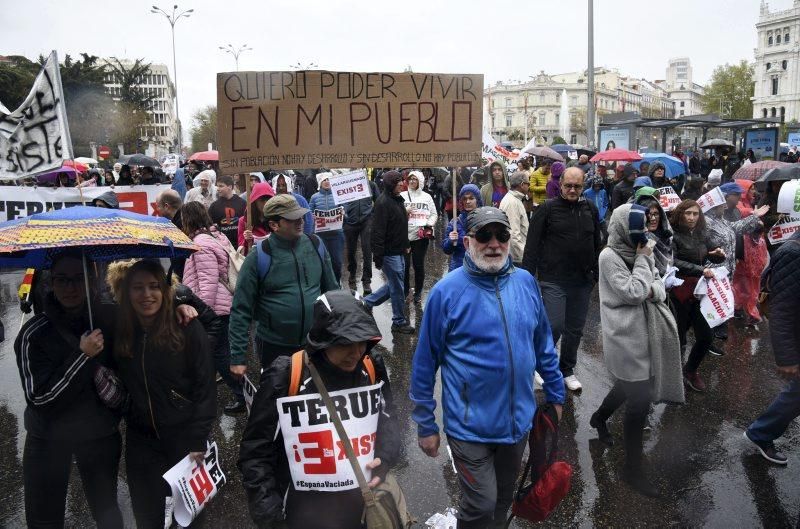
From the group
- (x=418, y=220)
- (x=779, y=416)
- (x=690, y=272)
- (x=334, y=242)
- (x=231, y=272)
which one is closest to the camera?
(x=779, y=416)

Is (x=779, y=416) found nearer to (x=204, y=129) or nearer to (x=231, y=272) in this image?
(x=231, y=272)

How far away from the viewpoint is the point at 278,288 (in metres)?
4.00

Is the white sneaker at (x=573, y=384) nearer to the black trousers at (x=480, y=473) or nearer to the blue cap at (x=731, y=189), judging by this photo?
the black trousers at (x=480, y=473)

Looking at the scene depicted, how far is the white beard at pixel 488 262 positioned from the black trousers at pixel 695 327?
3291 mm

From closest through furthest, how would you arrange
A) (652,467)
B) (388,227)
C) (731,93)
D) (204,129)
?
(652,467)
(388,227)
(204,129)
(731,93)

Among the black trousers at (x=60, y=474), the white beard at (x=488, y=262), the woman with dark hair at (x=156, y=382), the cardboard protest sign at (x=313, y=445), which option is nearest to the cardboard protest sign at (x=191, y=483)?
the woman with dark hair at (x=156, y=382)

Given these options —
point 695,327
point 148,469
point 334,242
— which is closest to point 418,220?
point 334,242

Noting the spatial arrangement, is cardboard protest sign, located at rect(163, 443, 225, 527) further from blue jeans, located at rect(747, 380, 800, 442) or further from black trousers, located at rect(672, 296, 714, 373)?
black trousers, located at rect(672, 296, 714, 373)

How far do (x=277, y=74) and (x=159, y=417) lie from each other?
9.73 ft

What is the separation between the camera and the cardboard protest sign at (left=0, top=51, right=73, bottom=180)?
13.8 feet

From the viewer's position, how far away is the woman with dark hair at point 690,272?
5.45 metres

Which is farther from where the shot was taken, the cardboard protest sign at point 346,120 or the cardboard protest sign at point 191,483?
the cardboard protest sign at point 346,120

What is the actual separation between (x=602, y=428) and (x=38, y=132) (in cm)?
453

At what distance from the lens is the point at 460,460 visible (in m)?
2.89
